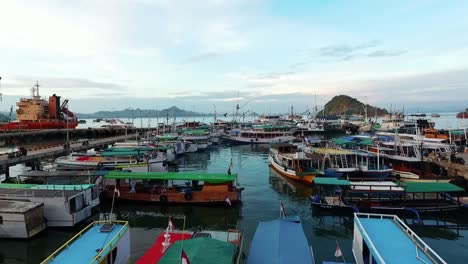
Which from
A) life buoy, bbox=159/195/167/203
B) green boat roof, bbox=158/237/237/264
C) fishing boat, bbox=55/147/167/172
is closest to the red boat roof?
green boat roof, bbox=158/237/237/264

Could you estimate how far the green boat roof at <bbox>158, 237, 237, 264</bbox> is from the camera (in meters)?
10.6

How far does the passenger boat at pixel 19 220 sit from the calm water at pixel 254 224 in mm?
523

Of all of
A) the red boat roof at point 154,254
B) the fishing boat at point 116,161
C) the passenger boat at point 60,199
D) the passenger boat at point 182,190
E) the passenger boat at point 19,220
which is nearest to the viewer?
the red boat roof at point 154,254

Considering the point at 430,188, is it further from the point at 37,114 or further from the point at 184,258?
the point at 37,114

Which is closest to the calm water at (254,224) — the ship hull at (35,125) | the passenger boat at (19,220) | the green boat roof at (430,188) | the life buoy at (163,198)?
the passenger boat at (19,220)

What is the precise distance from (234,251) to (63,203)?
1499 cm

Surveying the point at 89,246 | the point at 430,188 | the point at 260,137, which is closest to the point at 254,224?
the point at 89,246

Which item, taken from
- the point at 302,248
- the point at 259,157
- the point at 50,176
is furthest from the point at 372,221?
the point at 259,157

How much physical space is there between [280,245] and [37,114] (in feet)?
296

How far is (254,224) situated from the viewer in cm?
2342

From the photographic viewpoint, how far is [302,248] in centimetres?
1316

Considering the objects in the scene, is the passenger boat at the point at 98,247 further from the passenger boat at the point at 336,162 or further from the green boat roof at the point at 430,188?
the passenger boat at the point at 336,162

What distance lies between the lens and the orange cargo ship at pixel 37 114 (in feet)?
268

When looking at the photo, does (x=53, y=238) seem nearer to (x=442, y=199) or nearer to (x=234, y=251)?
(x=234, y=251)
